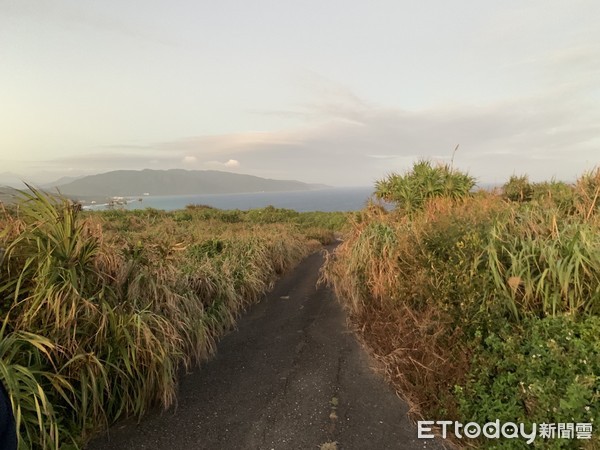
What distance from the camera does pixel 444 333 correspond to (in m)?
3.74

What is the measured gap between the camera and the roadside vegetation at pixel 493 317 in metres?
2.90

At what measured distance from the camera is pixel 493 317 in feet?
11.8

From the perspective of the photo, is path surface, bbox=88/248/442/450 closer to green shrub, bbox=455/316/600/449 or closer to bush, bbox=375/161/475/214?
green shrub, bbox=455/316/600/449

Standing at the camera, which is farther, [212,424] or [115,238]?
[115,238]

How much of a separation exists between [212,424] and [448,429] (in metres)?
2.47

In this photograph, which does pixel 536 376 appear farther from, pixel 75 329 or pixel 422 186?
pixel 422 186

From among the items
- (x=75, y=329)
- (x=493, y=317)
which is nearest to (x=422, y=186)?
(x=493, y=317)

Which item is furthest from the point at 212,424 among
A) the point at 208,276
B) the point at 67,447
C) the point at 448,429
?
the point at 208,276

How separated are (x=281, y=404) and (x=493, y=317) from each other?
264 centimetres

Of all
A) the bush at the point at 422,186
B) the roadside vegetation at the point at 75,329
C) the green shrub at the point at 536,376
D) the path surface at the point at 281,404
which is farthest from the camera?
the bush at the point at 422,186

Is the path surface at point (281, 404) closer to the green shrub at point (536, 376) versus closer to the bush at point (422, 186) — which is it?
the green shrub at point (536, 376)

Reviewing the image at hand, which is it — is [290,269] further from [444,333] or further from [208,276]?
[444,333]

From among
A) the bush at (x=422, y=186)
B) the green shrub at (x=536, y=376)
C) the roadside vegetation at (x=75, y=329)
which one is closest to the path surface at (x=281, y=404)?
the roadside vegetation at (x=75, y=329)

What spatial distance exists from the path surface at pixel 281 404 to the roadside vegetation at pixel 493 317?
14.8 inches
